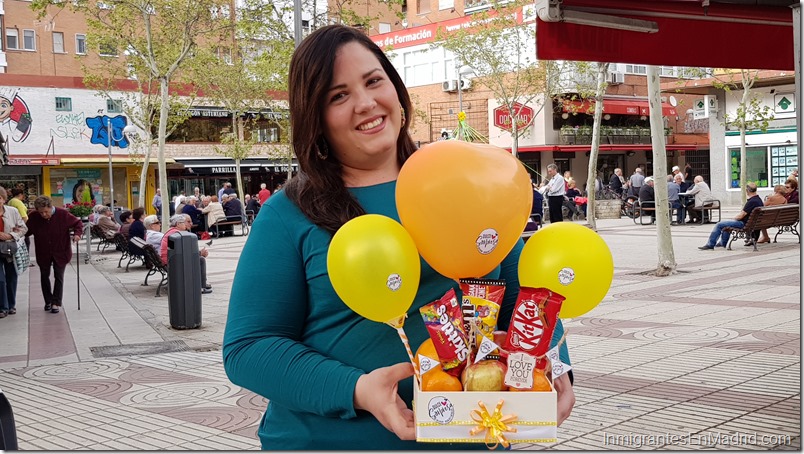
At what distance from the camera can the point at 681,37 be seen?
5477 millimetres

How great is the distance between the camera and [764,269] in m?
13.7

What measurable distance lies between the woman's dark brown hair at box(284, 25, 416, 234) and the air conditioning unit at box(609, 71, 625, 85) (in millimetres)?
46264

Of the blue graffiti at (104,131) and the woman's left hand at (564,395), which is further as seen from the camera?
the blue graffiti at (104,131)

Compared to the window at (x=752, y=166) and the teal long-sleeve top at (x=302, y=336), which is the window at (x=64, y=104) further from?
the teal long-sleeve top at (x=302, y=336)

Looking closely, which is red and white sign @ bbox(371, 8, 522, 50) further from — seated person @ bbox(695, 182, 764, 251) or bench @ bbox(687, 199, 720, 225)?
seated person @ bbox(695, 182, 764, 251)

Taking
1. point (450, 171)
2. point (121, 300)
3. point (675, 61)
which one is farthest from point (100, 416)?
point (121, 300)

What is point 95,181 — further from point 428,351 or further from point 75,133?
point 428,351

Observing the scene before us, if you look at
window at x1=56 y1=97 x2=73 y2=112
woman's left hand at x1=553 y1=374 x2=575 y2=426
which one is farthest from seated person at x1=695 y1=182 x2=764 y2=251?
window at x1=56 y1=97 x2=73 y2=112

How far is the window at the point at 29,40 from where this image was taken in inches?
1923

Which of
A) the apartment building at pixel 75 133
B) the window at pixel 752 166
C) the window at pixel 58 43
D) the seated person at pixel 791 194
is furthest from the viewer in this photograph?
the window at pixel 58 43

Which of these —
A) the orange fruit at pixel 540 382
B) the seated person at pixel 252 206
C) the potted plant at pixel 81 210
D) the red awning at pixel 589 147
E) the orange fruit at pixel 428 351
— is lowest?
the seated person at pixel 252 206

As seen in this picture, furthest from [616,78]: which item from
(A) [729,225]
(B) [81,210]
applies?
(B) [81,210]

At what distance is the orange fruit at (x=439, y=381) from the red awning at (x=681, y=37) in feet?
12.0

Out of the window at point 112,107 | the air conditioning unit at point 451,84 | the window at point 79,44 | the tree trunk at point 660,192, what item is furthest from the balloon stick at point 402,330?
the window at point 79,44
